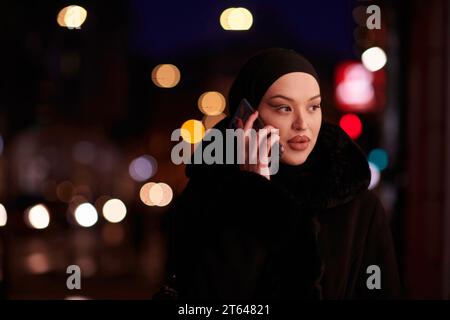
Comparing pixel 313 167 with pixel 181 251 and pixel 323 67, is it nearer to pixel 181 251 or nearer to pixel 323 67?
pixel 181 251

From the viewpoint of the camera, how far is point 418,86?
6.92m

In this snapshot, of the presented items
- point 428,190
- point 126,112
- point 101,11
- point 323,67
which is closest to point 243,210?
point 428,190

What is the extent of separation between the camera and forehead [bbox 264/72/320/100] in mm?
2963

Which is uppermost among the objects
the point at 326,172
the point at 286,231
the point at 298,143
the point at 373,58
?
the point at 373,58

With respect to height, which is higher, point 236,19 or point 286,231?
point 236,19

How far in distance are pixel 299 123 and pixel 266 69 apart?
260 millimetres

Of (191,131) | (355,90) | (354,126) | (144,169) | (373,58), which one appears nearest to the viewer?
(191,131)

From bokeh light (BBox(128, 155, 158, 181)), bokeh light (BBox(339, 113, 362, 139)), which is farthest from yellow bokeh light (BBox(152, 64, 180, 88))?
bokeh light (BBox(128, 155, 158, 181))

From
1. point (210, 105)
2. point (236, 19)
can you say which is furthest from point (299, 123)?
point (236, 19)

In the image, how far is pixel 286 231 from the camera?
2.76 m

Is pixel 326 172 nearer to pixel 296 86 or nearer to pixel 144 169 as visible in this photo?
pixel 296 86
